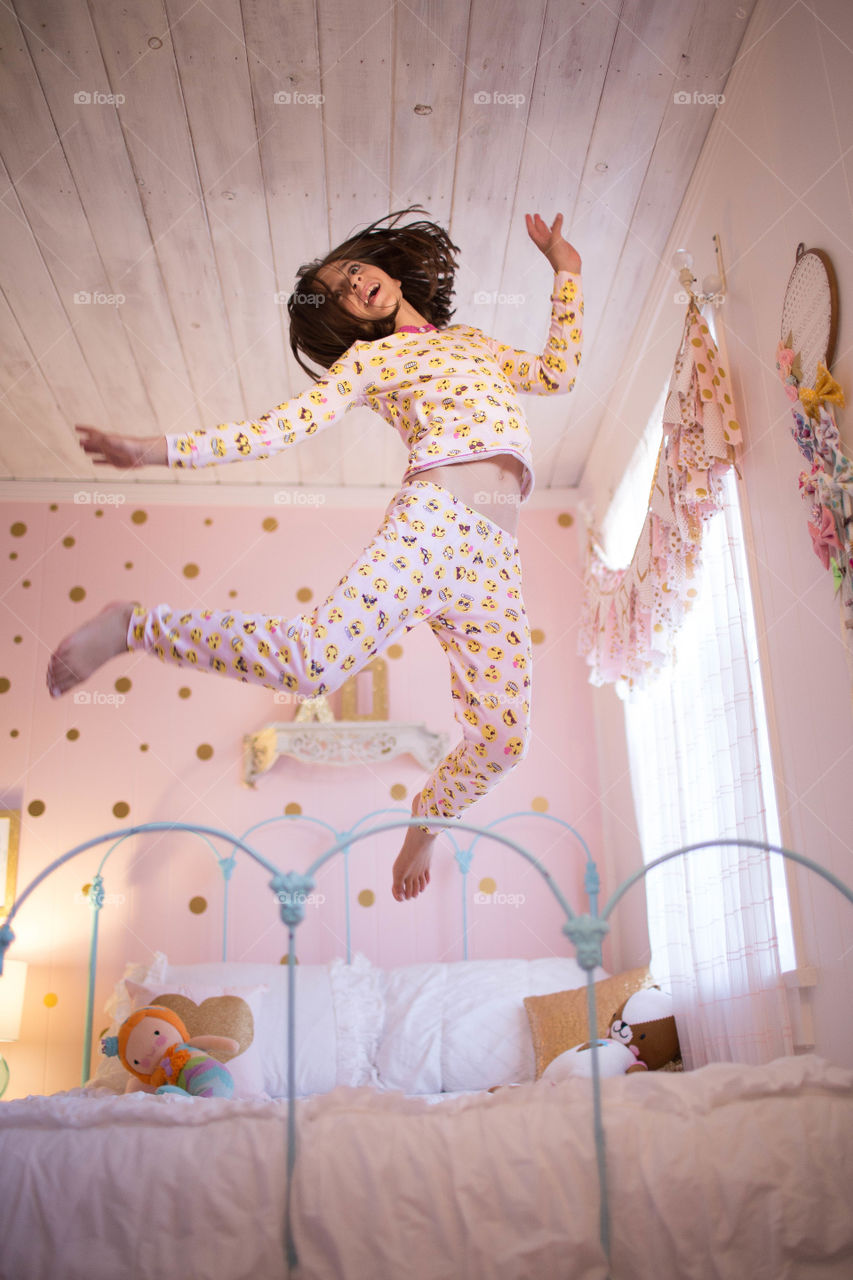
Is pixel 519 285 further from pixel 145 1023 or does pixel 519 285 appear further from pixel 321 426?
pixel 145 1023

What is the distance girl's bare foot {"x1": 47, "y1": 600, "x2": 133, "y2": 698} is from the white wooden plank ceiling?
1.44 metres

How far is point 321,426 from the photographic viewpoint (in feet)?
5.59

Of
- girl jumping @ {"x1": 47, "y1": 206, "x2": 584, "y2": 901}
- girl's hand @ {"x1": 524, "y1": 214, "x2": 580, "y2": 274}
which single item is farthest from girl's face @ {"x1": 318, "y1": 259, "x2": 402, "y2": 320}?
girl's hand @ {"x1": 524, "y1": 214, "x2": 580, "y2": 274}

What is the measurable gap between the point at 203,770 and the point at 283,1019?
43.3 inches

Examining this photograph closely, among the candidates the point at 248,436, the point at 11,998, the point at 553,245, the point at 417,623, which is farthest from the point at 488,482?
the point at 11,998

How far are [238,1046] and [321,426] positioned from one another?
5.28ft

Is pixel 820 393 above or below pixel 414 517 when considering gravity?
above

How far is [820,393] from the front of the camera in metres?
1.62

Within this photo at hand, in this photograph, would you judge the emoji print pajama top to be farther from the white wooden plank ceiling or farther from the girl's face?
the white wooden plank ceiling

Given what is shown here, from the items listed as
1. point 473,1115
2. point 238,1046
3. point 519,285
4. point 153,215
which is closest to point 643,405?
point 519,285

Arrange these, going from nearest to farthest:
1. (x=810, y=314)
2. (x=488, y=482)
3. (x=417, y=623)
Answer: (x=417, y=623) → (x=488, y=482) → (x=810, y=314)

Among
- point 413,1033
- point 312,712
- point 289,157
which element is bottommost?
point 413,1033

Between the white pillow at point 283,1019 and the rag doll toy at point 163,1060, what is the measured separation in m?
0.40

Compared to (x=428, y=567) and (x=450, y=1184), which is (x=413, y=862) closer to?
(x=428, y=567)
